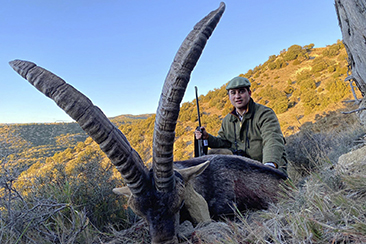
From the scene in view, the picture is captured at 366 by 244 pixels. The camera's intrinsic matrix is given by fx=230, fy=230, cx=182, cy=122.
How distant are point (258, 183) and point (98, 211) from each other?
239 cm

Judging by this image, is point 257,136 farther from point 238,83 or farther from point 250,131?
point 238,83

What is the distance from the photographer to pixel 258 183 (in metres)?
3.07

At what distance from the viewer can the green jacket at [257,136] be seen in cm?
395

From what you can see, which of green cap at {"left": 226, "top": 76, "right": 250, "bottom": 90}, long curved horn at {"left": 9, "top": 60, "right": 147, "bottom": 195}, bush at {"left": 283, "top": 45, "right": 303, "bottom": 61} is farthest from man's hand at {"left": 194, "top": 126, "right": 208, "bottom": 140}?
bush at {"left": 283, "top": 45, "right": 303, "bottom": 61}

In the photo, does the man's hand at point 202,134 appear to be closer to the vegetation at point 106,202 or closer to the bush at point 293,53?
the vegetation at point 106,202

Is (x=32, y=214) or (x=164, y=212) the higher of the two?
(x=32, y=214)

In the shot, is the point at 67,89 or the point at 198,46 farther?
the point at 67,89

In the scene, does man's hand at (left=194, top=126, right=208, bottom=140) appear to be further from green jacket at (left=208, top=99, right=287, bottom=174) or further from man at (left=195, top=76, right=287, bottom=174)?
green jacket at (left=208, top=99, right=287, bottom=174)

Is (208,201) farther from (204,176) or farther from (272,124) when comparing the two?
(272,124)

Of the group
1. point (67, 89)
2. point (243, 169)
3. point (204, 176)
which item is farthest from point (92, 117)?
point (243, 169)

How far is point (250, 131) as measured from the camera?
4598 millimetres

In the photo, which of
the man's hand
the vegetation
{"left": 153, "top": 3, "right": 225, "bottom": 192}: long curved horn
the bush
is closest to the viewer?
the vegetation

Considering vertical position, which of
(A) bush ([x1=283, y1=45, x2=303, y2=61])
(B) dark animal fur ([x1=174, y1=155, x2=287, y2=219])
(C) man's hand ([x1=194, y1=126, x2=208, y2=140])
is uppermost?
(A) bush ([x1=283, y1=45, x2=303, y2=61])

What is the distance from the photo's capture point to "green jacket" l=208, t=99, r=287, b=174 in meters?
3.95
